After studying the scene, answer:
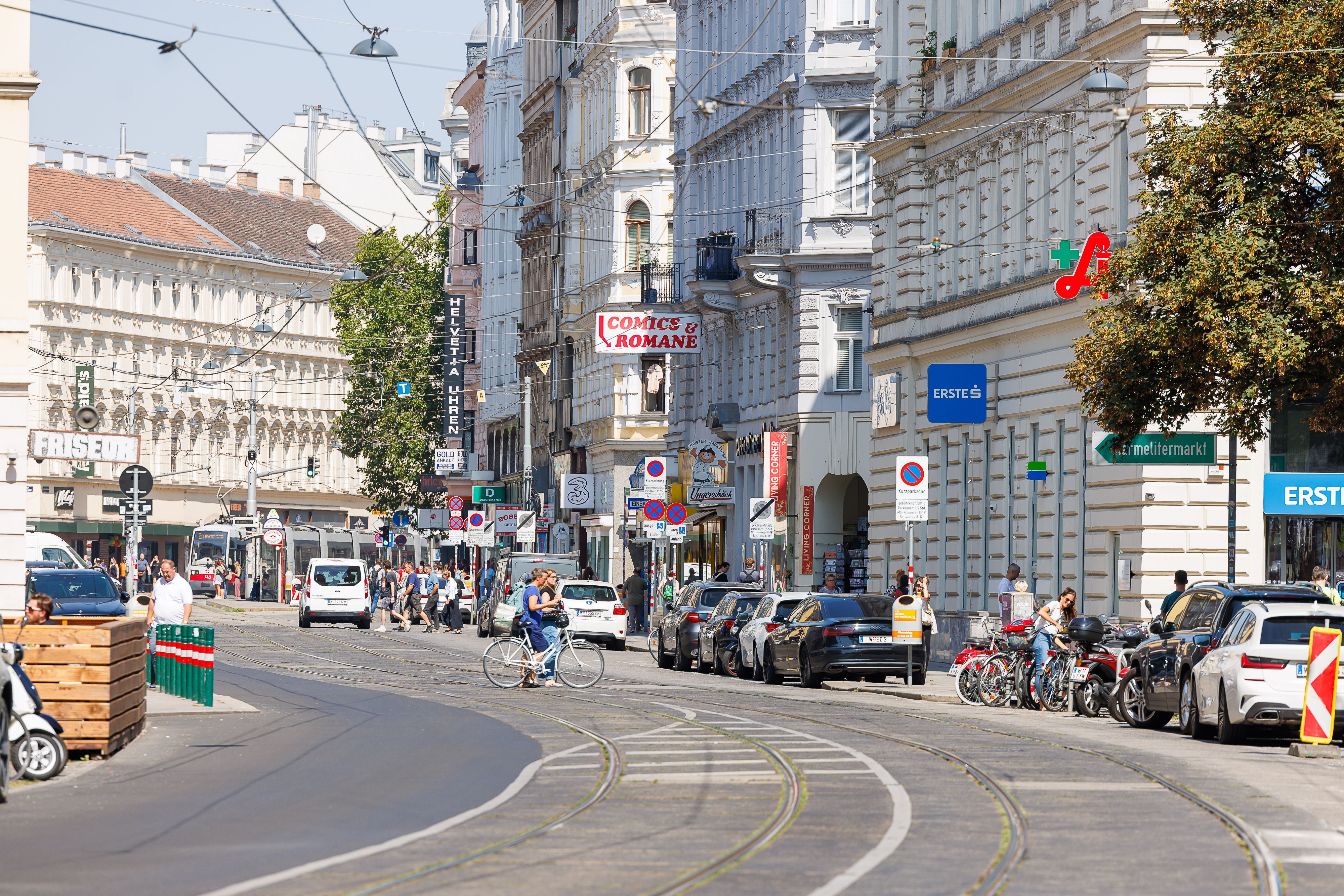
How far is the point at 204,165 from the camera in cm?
12531

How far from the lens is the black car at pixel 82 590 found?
36.1 m

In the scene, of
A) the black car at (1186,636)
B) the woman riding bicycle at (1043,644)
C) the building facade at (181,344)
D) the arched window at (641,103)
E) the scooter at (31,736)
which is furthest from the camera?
the building facade at (181,344)

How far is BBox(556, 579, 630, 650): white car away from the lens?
167ft

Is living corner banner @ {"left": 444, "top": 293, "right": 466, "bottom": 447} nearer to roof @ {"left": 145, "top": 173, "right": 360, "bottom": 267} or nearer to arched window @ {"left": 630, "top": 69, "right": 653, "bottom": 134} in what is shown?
roof @ {"left": 145, "top": 173, "right": 360, "bottom": 267}

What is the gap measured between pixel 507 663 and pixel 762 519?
1412 centimetres

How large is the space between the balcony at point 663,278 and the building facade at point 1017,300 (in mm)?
18729

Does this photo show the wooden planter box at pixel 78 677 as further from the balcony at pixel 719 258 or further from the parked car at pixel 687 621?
the balcony at pixel 719 258

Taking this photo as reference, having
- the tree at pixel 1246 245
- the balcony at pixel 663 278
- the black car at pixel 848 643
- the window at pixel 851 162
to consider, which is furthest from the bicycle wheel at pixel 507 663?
the balcony at pixel 663 278

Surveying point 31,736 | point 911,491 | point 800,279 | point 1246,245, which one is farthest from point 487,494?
point 31,736

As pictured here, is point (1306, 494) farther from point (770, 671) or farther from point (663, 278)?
point (663, 278)

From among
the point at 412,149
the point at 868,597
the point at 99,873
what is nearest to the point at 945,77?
the point at 868,597

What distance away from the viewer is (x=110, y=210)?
109125mm

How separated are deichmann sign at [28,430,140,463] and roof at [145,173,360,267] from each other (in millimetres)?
16473

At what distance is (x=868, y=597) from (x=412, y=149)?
114 m
